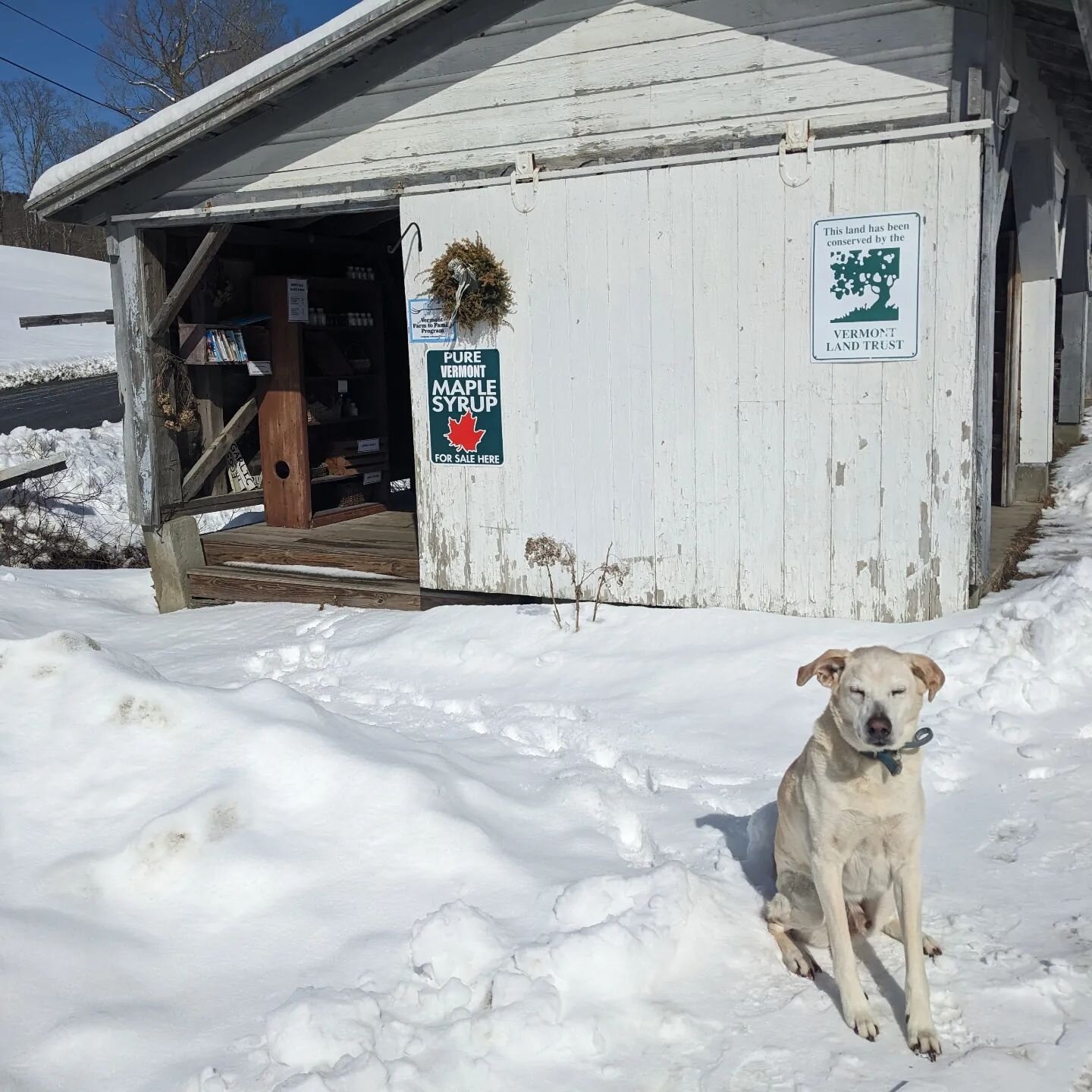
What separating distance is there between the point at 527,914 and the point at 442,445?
4593 millimetres

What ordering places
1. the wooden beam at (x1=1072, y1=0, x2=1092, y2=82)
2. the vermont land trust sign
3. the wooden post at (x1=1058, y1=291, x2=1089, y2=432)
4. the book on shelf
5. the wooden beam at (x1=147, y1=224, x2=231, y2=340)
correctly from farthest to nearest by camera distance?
the wooden post at (x1=1058, y1=291, x2=1089, y2=432) → the book on shelf → the wooden beam at (x1=147, y1=224, x2=231, y2=340) → the vermont land trust sign → the wooden beam at (x1=1072, y1=0, x2=1092, y2=82)

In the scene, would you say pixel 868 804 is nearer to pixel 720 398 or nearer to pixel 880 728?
pixel 880 728

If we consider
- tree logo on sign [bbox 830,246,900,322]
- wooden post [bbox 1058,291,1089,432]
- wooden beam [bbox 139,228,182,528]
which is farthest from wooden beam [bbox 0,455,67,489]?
wooden post [bbox 1058,291,1089,432]

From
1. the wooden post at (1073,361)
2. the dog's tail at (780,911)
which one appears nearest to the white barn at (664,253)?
the dog's tail at (780,911)

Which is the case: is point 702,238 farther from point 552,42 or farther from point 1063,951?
point 1063,951

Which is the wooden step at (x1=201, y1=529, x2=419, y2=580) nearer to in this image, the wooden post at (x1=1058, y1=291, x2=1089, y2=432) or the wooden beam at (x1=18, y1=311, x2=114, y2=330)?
the wooden beam at (x1=18, y1=311, x2=114, y2=330)

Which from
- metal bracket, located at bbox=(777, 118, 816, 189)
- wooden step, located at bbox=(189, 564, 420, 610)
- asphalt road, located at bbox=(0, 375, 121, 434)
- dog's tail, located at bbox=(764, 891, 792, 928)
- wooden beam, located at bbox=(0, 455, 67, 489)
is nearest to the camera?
dog's tail, located at bbox=(764, 891, 792, 928)

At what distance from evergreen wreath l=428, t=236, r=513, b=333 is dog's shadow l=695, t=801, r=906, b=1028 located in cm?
393

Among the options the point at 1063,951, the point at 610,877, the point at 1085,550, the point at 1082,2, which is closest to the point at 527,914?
the point at 610,877

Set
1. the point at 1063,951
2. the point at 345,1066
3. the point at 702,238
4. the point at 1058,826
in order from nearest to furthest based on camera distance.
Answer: the point at 345,1066, the point at 1063,951, the point at 1058,826, the point at 702,238

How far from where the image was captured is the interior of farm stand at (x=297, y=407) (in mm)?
9102

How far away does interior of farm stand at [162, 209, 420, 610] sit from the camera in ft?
29.9

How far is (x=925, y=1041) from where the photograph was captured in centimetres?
292

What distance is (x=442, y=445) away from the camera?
7672 mm
